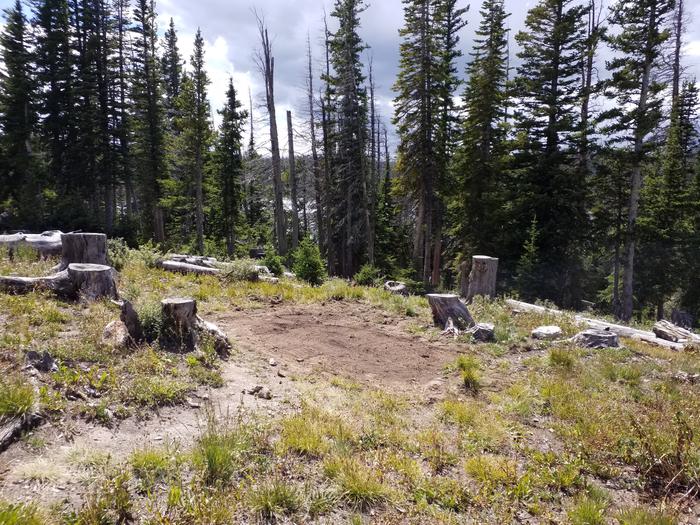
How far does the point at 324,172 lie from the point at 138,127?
13497mm

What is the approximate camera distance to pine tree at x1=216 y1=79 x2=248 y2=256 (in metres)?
29.3

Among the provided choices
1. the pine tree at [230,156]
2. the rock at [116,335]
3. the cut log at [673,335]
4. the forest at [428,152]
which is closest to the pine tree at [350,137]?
the forest at [428,152]

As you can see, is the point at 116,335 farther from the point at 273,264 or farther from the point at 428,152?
the point at 428,152

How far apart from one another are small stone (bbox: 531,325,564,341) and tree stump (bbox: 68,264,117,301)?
9162mm

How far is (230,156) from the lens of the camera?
29.6 meters

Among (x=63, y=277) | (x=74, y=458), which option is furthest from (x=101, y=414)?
(x=63, y=277)

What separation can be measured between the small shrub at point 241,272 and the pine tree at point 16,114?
68.0 ft

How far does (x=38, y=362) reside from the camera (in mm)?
4477

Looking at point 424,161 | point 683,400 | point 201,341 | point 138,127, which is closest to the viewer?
point 683,400

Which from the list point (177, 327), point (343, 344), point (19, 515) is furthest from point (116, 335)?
point (343, 344)

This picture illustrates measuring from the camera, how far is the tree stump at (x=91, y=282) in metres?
7.23

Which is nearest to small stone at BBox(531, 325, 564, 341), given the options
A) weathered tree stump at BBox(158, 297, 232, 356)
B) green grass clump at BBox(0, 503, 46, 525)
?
weathered tree stump at BBox(158, 297, 232, 356)

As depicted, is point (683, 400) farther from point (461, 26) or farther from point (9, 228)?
point (9, 228)

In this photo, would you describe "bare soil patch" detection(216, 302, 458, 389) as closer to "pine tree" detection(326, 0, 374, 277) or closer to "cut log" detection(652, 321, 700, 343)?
"cut log" detection(652, 321, 700, 343)
